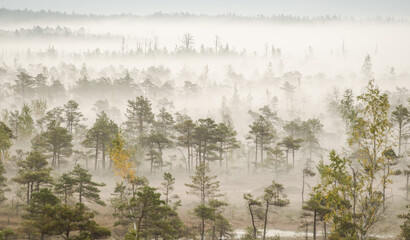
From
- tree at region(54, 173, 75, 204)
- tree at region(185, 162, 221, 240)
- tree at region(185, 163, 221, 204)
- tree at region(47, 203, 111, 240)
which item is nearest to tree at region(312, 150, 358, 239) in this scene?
tree at region(185, 162, 221, 240)

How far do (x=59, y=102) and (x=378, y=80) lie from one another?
142789mm

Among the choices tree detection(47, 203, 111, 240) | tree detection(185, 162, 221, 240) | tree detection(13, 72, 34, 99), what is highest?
tree detection(13, 72, 34, 99)

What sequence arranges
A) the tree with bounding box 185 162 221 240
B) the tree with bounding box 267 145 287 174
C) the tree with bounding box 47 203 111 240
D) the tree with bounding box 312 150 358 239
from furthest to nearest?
the tree with bounding box 267 145 287 174
the tree with bounding box 185 162 221 240
the tree with bounding box 312 150 358 239
the tree with bounding box 47 203 111 240

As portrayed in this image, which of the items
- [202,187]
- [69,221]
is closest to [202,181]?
[202,187]

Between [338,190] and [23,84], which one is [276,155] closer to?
[338,190]

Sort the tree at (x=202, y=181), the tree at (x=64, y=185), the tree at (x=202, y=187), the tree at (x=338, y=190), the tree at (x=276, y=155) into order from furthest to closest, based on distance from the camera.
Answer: the tree at (x=276, y=155)
the tree at (x=202, y=181)
the tree at (x=64, y=185)
the tree at (x=202, y=187)
the tree at (x=338, y=190)

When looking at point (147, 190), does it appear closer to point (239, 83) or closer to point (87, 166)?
point (87, 166)

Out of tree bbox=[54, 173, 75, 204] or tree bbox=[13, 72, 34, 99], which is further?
tree bbox=[13, 72, 34, 99]

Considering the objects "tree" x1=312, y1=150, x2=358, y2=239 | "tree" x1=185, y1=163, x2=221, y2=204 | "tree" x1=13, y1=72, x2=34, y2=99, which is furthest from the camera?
"tree" x1=13, y1=72, x2=34, y2=99

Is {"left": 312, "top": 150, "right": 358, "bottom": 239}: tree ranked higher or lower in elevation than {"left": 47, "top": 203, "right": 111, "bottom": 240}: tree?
higher

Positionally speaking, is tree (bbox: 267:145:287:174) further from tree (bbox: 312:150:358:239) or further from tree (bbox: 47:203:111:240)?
tree (bbox: 47:203:111:240)

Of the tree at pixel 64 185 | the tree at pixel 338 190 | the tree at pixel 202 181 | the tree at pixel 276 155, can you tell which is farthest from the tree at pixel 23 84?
the tree at pixel 338 190

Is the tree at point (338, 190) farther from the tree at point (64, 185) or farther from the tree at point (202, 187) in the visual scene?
the tree at point (64, 185)

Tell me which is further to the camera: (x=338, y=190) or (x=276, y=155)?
(x=276, y=155)
